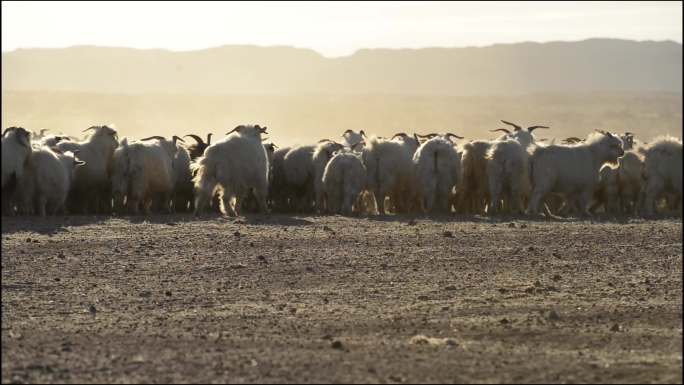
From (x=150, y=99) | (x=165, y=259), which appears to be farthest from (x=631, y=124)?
(x=165, y=259)

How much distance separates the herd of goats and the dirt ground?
9.29ft

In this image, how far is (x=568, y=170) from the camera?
2709 cm

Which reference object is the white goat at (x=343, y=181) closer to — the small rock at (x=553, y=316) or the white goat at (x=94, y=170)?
the white goat at (x=94, y=170)

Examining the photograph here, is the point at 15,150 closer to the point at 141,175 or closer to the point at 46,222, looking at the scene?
the point at 46,222

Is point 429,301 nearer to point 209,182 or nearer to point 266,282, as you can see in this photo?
point 266,282

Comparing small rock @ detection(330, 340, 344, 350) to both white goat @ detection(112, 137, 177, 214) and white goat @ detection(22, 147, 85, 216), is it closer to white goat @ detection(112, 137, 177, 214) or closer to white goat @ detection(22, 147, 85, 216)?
white goat @ detection(22, 147, 85, 216)

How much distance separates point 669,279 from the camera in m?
17.0

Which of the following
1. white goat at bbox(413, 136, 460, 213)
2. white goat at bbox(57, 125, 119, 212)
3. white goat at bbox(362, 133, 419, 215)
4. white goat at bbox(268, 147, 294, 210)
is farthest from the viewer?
white goat at bbox(268, 147, 294, 210)

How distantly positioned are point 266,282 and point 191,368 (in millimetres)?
5837

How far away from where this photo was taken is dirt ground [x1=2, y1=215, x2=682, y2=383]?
1121 centimetres

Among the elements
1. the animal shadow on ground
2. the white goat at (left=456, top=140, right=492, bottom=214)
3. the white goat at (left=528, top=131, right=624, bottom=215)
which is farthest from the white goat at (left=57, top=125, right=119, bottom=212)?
the white goat at (left=528, top=131, right=624, bottom=215)

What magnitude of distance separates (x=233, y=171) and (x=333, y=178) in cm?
215

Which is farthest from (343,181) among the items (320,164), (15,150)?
(15,150)

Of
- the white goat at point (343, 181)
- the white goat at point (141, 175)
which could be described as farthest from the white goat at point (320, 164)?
the white goat at point (141, 175)
